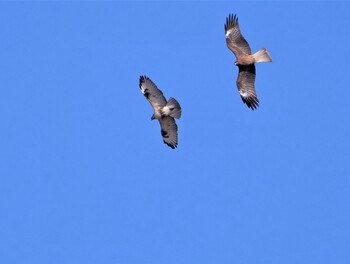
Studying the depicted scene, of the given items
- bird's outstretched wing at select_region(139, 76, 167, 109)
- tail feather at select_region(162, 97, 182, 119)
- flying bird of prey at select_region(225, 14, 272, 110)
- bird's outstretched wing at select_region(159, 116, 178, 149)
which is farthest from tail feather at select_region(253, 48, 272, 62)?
bird's outstretched wing at select_region(159, 116, 178, 149)

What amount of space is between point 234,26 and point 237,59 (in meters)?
1.22

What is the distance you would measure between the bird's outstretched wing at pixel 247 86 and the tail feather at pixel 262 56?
42cm

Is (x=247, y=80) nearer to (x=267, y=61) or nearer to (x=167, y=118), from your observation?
(x=267, y=61)

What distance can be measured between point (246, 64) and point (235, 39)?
3.40 feet

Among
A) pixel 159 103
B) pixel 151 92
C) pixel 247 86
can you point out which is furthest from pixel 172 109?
pixel 247 86

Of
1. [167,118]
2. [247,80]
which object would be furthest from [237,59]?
[167,118]

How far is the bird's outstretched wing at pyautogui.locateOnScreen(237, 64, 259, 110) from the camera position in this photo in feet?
Result: 73.7

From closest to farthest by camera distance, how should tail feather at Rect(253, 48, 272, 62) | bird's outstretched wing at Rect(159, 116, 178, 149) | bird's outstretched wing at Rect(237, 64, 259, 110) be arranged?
1. tail feather at Rect(253, 48, 272, 62)
2. bird's outstretched wing at Rect(237, 64, 259, 110)
3. bird's outstretched wing at Rect(159, 116, 178, 149)

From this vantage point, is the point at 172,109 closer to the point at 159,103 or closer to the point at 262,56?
the point at 159,103

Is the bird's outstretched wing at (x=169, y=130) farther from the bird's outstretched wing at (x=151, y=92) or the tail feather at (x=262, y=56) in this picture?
the tail feather at (x=262, y=56)

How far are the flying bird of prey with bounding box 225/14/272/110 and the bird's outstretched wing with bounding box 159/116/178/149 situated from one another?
7.05 ft

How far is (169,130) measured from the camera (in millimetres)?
23703

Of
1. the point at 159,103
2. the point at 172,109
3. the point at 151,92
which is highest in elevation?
the point at 151,92

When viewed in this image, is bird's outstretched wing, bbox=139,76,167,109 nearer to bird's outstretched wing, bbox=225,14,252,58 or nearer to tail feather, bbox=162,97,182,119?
tail feather, bbox=162,97,182,119
